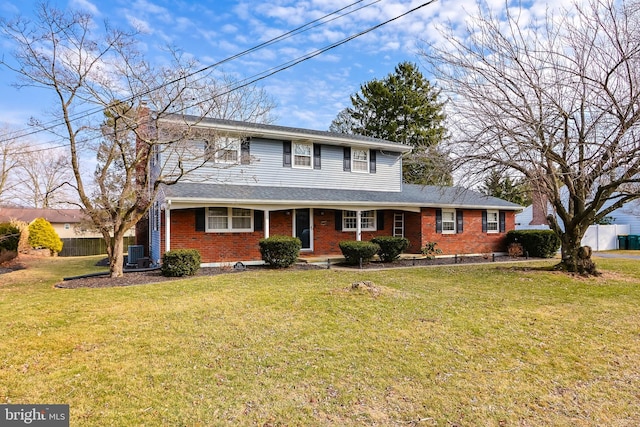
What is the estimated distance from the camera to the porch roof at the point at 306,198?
12719 mm

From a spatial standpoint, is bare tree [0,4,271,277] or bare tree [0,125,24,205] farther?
bare tree [0,125,24,205]


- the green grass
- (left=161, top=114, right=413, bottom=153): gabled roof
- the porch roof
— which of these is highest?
(left=161, top=114, right=413, bottom=153): gabled roof

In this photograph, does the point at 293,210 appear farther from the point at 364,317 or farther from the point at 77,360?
the point at 77,360

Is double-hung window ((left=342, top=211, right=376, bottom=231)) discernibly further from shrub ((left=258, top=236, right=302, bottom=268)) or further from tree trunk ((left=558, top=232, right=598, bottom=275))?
tree trunk ((left=558, top=232, right=598, bottom=275))

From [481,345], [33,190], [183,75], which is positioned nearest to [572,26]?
[481,345]

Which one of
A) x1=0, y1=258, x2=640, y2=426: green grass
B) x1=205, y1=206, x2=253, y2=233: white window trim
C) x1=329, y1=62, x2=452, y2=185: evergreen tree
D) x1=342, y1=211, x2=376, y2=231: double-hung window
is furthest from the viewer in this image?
x1=329, y1=62, x2=452, y2=185: evergreen tree

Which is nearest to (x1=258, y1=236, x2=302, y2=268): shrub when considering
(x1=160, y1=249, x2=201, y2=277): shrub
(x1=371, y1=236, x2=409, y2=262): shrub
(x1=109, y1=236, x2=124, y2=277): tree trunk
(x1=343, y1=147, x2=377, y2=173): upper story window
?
(x1=160, y1=249, x2=201, y2=277): shrub

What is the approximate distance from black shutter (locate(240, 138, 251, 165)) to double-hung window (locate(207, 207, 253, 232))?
2148 millimetres

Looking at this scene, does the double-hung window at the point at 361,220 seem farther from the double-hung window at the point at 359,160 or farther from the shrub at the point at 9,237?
the shrub at the point at 9,237

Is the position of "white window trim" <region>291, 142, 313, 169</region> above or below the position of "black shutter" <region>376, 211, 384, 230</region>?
above

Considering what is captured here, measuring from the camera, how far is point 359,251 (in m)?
13.3

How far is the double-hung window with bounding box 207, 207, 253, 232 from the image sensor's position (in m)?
→ 13.8

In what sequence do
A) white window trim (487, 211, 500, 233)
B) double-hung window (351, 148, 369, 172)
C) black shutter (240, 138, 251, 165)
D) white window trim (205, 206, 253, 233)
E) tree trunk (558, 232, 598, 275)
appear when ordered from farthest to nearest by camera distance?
white window trim (487, 211, 500, 233) < double-hung window (351, 148, 369, 172) < black shutter (240, 138, 251, 165) < white window trim (205, 206, 253, 233) < tree trunk (558, 232, 598, 275)

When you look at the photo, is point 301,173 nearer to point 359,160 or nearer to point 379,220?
point 359,160
